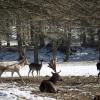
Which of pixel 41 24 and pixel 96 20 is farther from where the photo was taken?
pixel 41 24

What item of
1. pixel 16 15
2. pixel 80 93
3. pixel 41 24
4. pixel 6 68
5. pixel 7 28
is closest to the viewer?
pixel 16 15

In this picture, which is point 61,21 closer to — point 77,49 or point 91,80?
point 91,80

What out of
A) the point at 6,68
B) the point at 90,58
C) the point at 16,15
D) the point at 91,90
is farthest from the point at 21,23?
the point at 90,58

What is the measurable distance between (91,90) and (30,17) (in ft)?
26.0

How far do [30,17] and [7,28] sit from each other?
8.80ft

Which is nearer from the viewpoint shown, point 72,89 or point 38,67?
point 72,89

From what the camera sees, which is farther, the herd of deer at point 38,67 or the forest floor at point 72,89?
the herd of deer at point 38,67

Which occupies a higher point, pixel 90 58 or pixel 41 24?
pixel 41 24

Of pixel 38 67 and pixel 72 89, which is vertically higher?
pixel 72 89

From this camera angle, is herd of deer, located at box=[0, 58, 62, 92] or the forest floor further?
herd of deer, located at box=[0, 58, 62, 92]

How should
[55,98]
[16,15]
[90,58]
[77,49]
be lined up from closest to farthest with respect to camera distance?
[16,15], [55,98], [90,58], [77,49]

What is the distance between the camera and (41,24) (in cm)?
1335

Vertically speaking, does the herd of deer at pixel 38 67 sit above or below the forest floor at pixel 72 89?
above

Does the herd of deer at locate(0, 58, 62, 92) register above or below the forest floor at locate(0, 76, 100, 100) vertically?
above
